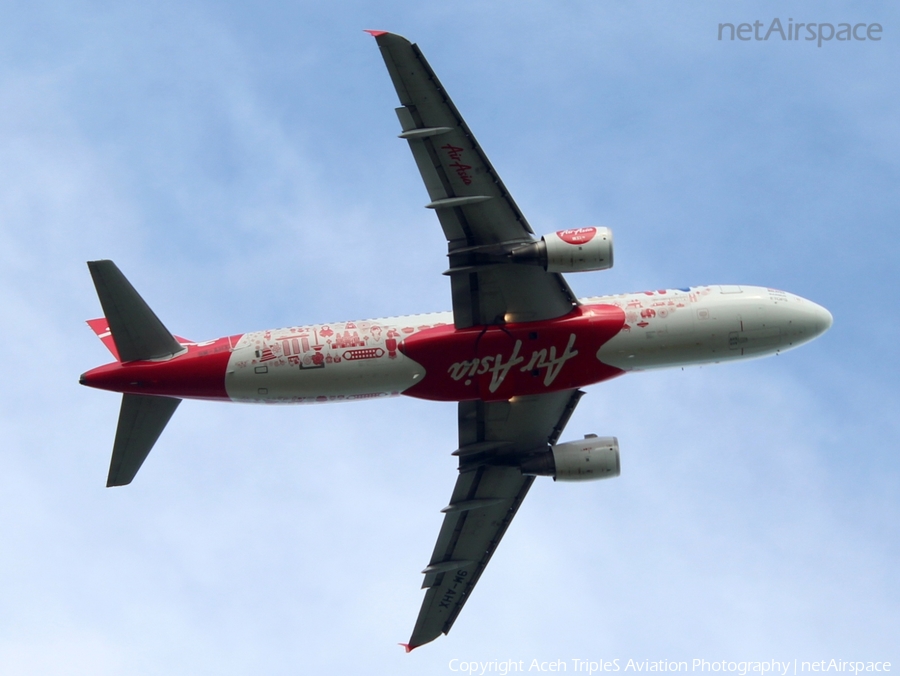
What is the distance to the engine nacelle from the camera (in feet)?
155

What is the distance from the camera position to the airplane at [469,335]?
41.4 meters

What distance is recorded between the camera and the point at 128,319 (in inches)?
1635

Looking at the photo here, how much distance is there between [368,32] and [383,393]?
13569 mm

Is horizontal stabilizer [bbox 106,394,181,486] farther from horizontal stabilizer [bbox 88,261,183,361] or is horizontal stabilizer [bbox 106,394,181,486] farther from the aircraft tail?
horizontal stabilizer [bbox 88,261,183,361]

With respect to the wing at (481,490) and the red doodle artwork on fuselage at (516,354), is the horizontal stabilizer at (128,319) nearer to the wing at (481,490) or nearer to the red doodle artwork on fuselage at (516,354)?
the red doodle artwork on fuselage at (516,354)

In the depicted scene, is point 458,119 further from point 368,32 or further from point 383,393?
point 383,393

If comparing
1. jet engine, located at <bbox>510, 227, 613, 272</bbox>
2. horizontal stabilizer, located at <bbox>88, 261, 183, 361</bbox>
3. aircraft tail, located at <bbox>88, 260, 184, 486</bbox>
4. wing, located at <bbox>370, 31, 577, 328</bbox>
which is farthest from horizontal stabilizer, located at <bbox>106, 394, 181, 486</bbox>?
jet engine, located at <bbox>510, 227, 613, 272</bbox>

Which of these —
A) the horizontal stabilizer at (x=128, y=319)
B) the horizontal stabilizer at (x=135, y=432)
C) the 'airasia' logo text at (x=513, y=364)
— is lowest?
the horizontal stabilizer at (x=135, y=432)

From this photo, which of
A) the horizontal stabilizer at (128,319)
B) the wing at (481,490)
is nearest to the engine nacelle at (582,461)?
the wing at (481,490)

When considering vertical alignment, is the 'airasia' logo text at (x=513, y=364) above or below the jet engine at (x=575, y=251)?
below

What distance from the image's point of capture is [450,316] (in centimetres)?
4381

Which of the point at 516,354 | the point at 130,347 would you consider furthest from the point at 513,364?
the point at 130,347

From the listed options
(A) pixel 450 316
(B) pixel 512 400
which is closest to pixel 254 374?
(A) pixel 450 316

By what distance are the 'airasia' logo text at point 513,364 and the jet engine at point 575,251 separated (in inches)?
129
